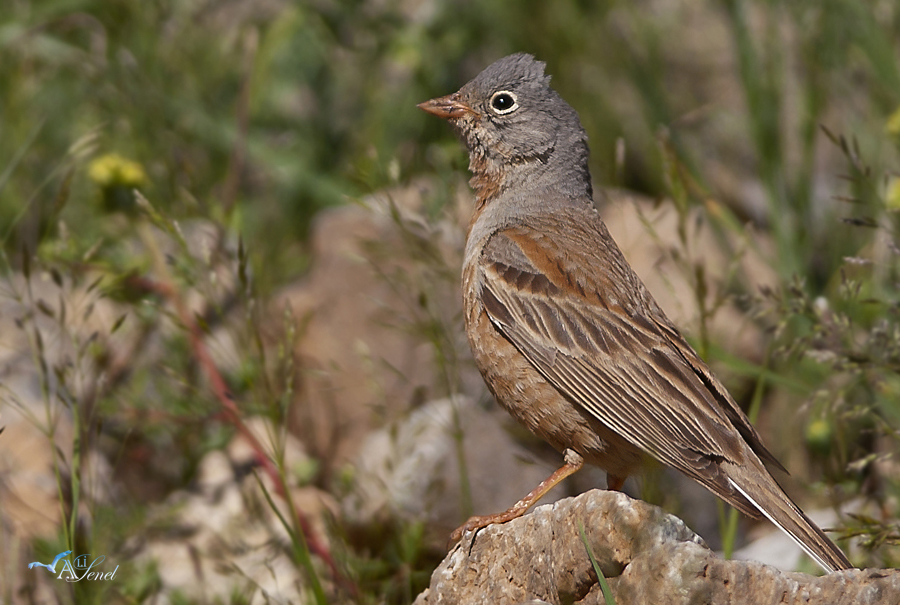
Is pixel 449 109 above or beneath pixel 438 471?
above

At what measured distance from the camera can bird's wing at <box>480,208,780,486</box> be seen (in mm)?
3592

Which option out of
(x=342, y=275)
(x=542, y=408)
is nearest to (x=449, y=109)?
(x=542, y=408)

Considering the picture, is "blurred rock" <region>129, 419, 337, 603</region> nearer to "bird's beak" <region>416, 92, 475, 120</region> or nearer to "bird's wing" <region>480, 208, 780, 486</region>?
"bird's wing" <region>480, 208, 780, 486</region>

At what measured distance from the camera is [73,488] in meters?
3.32

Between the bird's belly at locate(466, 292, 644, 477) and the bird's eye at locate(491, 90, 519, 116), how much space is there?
110 cm

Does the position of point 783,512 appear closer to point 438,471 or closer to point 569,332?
point 569,332

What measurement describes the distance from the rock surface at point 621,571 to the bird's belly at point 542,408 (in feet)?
1.93

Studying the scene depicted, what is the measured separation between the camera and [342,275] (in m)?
6.48

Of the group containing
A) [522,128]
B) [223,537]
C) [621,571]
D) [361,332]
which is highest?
[522,128]

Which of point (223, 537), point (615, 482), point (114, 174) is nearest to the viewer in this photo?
point (615, 482)
